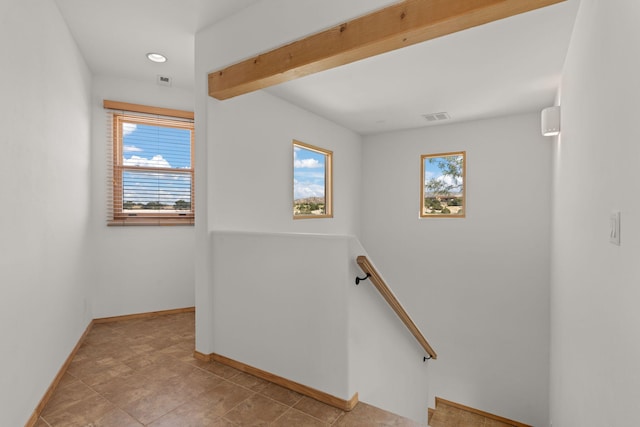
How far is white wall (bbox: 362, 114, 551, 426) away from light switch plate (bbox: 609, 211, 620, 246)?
3.65 metres

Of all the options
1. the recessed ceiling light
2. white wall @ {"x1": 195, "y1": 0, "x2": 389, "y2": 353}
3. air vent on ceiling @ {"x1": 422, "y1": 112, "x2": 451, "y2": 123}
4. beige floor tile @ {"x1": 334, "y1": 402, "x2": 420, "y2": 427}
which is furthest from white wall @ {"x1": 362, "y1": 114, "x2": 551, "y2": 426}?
the recessed ceiling light

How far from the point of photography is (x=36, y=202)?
7.09 feet

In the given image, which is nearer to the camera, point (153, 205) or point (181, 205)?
point (153, 205)

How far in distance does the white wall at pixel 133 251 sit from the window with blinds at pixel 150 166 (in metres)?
0.10

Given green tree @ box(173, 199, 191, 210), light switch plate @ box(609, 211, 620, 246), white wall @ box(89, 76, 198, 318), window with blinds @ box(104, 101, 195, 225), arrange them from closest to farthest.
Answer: light switch plate @ box(609, 211, 620, 246)
white wall @ box(89, 76, 198, 318)
window with blinds @ box(104, 101, 195, 225)
green tree @ box(173, 199, 191, 210)

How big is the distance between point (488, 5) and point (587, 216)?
1.27 meters

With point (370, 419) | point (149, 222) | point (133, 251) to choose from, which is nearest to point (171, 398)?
point (370, 419)

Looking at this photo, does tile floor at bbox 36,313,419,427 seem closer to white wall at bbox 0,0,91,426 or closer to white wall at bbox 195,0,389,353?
white wall at bbox 0,0,91,426

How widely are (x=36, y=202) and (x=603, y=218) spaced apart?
3116 millimetres

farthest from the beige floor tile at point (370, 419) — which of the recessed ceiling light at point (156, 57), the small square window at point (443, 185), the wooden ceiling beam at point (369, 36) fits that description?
the small square window at point (443, 185)

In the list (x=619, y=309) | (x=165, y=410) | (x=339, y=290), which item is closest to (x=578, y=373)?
(x=619, y=309)

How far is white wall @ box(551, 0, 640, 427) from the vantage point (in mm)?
1159

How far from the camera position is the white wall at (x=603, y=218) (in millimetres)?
1159

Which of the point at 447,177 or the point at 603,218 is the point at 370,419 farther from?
the point at 447,177
